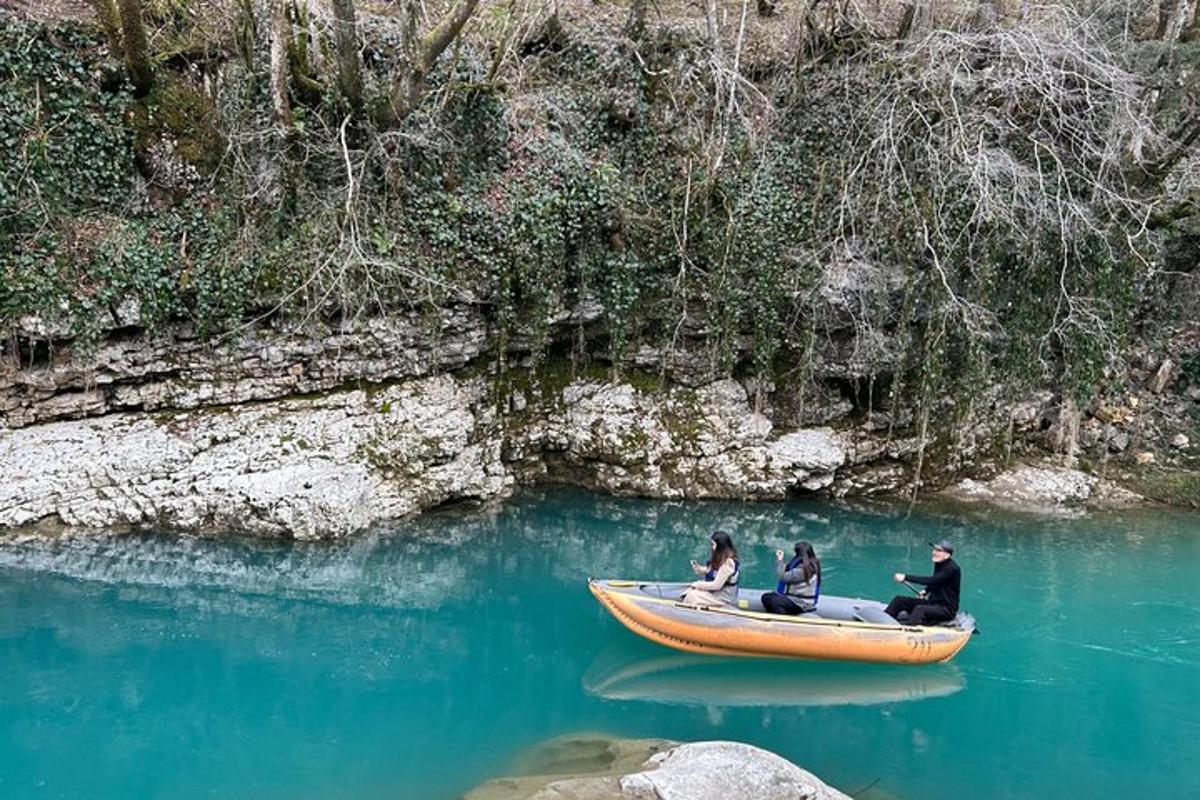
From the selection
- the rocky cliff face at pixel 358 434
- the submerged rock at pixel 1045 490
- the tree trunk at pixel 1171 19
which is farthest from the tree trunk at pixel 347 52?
the tree trunk at pixel 1171 19

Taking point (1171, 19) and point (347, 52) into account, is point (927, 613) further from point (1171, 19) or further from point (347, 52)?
point (1171, 19)

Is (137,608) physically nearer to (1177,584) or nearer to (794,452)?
(794,452)

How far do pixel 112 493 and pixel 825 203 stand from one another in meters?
10.4

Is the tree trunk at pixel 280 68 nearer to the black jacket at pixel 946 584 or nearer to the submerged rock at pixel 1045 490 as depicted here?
the black jacket at pixel 946 584

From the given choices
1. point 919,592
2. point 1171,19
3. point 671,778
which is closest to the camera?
point 671,778

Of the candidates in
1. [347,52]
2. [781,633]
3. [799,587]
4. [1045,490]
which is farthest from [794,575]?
[347,52]

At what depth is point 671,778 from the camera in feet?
19.0

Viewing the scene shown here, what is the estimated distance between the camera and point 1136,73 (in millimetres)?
11945

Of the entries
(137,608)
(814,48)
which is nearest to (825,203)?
(814,48)

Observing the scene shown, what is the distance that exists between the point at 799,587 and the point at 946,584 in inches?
57.5

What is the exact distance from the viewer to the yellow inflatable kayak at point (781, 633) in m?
7.97

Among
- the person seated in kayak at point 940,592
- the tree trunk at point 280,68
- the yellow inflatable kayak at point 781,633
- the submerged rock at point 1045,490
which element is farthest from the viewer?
the submerged rock at point 1045,490

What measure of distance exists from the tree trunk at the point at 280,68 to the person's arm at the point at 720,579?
25.5 feet

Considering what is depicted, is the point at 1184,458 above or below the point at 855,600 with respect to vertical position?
above
